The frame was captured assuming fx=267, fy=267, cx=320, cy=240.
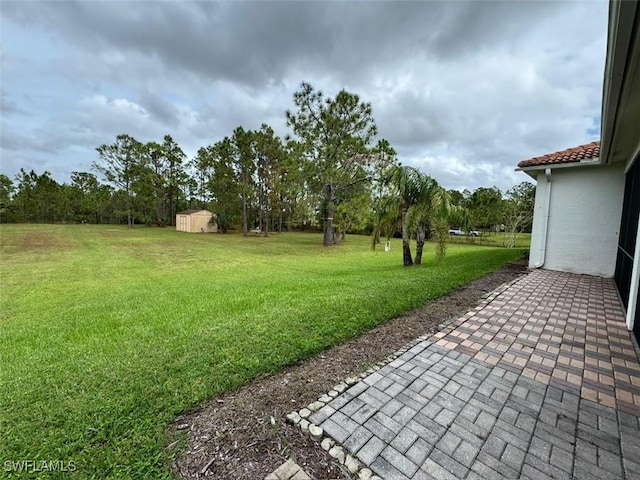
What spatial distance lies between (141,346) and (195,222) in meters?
31.6

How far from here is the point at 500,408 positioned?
6.20 feet

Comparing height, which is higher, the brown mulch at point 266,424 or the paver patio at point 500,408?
the paver patio at point 500,408

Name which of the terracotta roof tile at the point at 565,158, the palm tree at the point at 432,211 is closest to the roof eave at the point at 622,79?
the terracotta roof tile at the point at 565,158

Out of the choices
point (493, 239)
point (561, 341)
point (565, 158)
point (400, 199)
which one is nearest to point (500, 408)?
point (561, 341)

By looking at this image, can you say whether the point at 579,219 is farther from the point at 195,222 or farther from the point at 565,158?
the point at 195,222

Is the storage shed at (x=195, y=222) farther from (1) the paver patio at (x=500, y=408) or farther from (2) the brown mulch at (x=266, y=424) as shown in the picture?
(1) the paver patio at (x=500, y=408)

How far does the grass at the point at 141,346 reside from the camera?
163 cm

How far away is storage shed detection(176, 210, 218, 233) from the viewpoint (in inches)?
1228

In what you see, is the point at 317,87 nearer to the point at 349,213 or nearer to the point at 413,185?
the point at 349,213

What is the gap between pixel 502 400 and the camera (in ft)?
6.51

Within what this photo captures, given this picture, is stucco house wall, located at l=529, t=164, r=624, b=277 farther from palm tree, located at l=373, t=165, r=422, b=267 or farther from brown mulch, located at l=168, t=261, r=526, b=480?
A: brown mulch, located at l=168, t=261, r=526, b=480

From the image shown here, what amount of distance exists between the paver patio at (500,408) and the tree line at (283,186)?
4.95 metres

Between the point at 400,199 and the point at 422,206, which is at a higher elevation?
the point at 400,199

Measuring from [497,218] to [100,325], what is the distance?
808 inches
